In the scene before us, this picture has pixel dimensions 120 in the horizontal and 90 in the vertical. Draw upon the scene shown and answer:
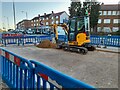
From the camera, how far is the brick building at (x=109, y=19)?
208 ft

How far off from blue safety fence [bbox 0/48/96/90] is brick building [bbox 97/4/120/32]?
60507mm

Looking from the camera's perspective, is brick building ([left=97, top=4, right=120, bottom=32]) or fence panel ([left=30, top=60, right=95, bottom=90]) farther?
brick building ([left=97, top=4, right=120, bottom=32])

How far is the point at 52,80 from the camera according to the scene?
3131 mm

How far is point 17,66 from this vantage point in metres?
4.84

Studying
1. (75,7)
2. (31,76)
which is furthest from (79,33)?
(75,7)

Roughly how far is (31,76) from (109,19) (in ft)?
209

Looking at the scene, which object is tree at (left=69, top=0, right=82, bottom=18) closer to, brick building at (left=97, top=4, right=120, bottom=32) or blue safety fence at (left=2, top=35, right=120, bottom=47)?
brick building at (left=97, top=4, right=120, bottom=32)

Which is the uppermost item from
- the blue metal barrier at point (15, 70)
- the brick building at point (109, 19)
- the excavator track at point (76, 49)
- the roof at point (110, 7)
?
the roof at point (110, 7)

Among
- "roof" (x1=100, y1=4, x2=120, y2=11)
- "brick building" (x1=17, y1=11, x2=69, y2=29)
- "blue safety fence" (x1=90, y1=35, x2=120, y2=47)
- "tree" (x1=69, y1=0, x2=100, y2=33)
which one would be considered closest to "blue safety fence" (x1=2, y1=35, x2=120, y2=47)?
"blue safety fence" (x1=90, y1=35, x2=120, y2=47)

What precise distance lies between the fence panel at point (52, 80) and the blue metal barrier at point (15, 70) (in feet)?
0.95

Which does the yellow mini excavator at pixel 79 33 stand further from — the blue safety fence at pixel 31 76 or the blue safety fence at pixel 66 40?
the blue safety fence at pixel 31 76

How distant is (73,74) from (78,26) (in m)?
7.79

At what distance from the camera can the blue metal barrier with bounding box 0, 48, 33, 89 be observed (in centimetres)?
419

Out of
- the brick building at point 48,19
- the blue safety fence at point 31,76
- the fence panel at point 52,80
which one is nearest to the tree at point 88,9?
the brick building at point 48,19
